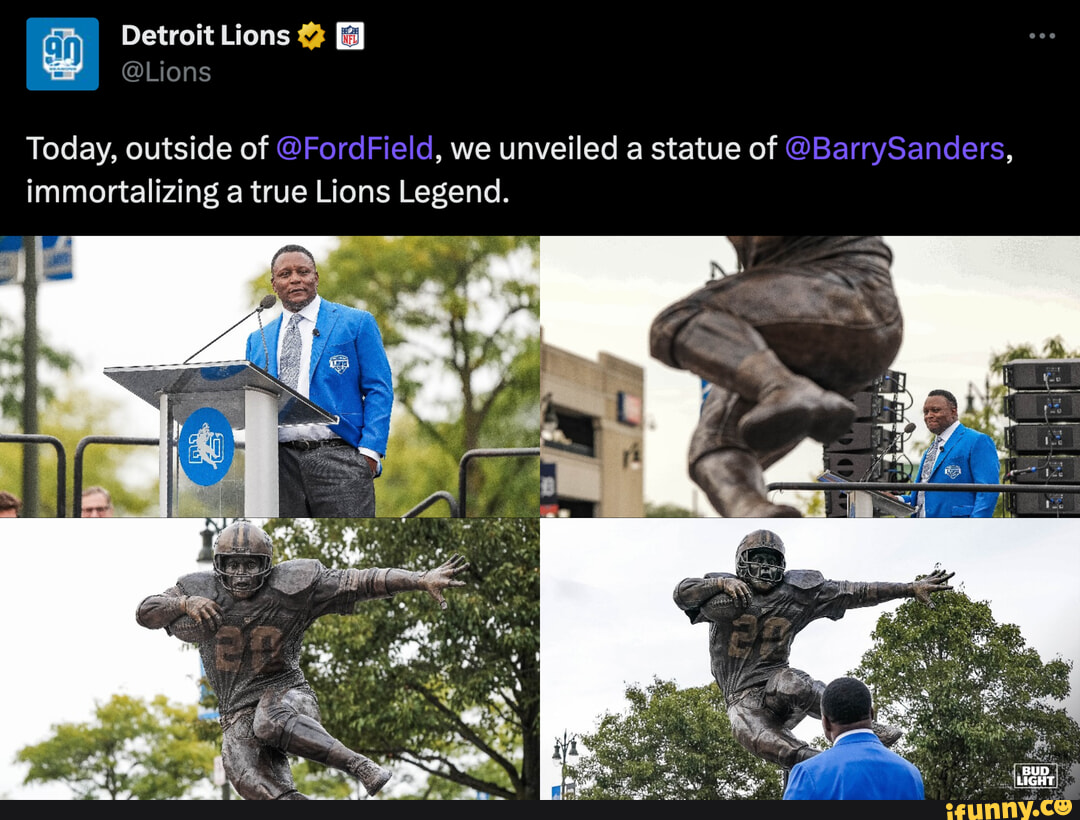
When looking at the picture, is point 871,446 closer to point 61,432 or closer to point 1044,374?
point 1044,374

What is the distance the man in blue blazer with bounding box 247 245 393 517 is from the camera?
28.7 feet

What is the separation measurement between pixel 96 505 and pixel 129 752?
4684 mm

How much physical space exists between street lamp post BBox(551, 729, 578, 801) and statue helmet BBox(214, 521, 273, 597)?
2.33 meters

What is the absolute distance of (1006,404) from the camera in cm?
919

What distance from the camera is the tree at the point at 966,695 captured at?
375 inches

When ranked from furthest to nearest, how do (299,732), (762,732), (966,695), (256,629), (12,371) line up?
(12,371) → (966,695) → (762,732) → (256,629) → (299,732)

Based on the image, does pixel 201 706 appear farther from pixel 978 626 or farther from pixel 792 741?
pixel 978 626

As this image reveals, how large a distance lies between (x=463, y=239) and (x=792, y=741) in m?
9.30

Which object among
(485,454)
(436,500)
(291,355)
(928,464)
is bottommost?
(436,500)

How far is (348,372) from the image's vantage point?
8828mm
